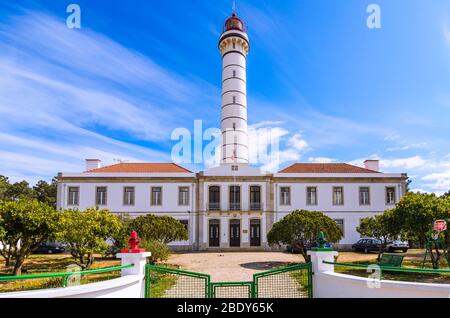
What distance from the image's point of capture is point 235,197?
24703mm

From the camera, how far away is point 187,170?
26141 millimetres

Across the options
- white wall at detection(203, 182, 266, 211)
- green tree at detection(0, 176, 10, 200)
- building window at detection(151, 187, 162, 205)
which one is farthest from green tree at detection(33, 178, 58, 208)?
white wall at detection(203, 182, 266, 211)

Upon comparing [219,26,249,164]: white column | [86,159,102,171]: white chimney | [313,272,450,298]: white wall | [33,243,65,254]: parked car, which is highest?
[219,26,249,164]: white column

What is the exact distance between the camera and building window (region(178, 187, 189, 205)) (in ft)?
81.2

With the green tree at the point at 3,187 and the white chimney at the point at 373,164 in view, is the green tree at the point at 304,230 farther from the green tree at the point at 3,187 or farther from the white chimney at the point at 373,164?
the green tree at the point at 3,187

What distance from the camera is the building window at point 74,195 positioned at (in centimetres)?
2430

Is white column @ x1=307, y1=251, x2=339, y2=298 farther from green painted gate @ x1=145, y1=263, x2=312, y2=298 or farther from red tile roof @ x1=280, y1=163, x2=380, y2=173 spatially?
red tile roof @ x1=280, y1=163, x2=380, y2=173

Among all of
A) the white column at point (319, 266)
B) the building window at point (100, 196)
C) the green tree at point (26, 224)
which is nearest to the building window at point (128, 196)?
the building window at point (100, 196)

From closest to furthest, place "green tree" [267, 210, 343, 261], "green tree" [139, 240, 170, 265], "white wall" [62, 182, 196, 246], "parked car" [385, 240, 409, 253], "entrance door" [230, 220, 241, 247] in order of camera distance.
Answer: "green tree" [139, 240, 170, 265]
"green tree" [267, 210, 343, 261]
"parked car" [385, 240, 409, 253]
"entrance door" [230, 220, 241, 247]
"white wall" [62, 182, 196, 246]

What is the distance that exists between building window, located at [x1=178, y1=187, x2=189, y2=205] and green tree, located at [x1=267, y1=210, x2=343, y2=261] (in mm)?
11140

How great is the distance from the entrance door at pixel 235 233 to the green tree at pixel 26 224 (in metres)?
14.5
